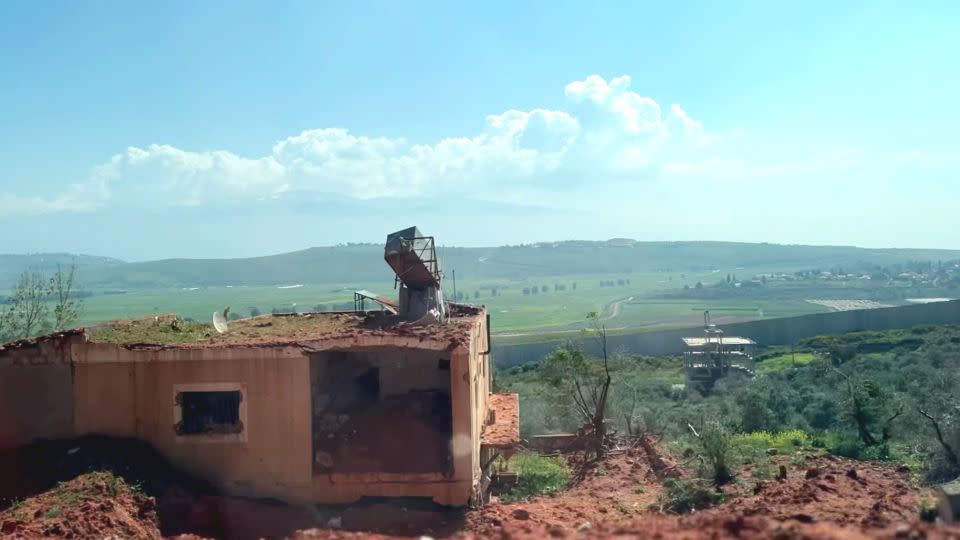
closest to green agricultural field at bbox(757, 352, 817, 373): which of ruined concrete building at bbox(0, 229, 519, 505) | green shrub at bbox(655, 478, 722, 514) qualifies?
green shrub at bbox(655, 478, 722, 514)

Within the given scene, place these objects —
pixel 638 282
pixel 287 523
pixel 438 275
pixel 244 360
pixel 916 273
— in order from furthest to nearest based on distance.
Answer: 1. pixel 638 282
2. pixel 916 273
3. pixel 438 275
4. pixel 244 360
5. pixel 287 523

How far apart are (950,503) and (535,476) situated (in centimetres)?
1162

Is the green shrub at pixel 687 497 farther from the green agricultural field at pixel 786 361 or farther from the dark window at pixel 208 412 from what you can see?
the green agricultural field at pixel 786 361

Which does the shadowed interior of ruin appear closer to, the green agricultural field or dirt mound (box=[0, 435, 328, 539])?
dirt mound (box=[0, 435, 328, 539])

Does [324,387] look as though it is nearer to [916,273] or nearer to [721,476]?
[721,476]

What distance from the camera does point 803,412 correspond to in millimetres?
26141

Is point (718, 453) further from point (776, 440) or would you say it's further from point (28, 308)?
point (28, 308)

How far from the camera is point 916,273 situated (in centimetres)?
16125

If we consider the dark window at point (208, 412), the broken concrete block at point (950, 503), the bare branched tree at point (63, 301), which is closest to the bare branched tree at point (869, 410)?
the broken concrete block at point (950, 503)

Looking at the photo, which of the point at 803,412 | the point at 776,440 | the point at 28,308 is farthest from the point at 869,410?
the point at 28,308

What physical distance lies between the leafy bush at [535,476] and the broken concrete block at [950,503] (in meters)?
9.51

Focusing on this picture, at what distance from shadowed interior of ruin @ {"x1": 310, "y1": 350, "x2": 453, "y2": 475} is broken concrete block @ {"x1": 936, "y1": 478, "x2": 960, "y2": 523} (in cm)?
818

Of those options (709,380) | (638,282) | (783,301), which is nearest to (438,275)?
(709,380)

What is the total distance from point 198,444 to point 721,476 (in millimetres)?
12108
